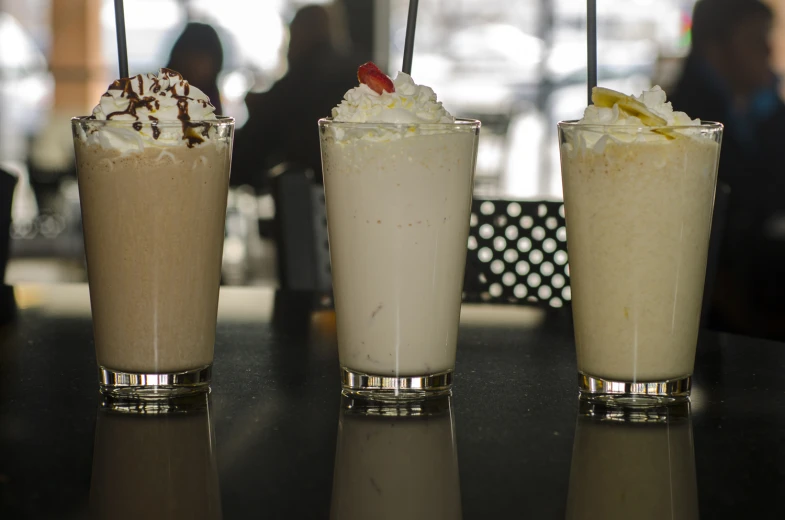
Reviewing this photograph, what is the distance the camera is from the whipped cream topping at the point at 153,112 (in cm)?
79

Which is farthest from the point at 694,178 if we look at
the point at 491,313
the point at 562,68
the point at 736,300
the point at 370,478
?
the point at 562,68

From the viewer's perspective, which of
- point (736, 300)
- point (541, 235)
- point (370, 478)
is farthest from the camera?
point (736, 300)

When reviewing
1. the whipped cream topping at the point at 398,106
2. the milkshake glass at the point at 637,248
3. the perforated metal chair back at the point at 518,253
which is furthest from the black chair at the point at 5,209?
the milkshake glass at the point at 637,248

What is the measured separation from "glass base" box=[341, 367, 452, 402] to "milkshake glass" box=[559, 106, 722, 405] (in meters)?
0.13

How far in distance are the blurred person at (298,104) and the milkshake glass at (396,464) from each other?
349cm

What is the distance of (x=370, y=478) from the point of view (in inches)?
24.8

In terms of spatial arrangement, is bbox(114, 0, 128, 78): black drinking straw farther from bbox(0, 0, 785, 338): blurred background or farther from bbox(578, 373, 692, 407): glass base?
bbox(0, 0, 785, 338): blurred background

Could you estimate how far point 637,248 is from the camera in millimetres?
805

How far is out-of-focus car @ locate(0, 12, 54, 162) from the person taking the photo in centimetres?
506

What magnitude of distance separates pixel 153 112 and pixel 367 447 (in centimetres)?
33

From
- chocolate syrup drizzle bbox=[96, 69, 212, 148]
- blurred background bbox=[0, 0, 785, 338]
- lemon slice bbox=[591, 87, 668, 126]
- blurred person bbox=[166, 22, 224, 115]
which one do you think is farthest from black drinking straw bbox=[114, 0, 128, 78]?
blurred background bbox=[0, 0, 785, 338]

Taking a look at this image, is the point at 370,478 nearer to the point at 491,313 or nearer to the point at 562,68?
the point at 491,313

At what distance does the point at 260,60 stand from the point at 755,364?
4174mm

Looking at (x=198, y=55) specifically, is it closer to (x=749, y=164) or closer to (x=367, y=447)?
(x=749, y=164)
